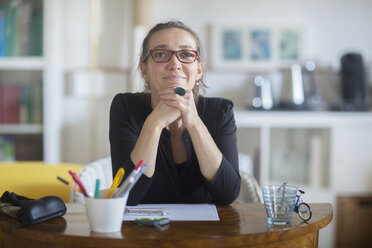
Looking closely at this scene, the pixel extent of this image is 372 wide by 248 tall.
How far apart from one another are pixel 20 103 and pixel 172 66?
6.83 ft

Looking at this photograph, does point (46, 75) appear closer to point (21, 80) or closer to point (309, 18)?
point (21, 80)

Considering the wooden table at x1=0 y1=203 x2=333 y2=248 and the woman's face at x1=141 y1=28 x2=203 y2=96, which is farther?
the woman's face at x1=141 y1=28 x2=203 y2=96

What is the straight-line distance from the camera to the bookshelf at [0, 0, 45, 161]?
9.98ft

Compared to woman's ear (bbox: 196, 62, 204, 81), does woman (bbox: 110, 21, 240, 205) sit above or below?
below

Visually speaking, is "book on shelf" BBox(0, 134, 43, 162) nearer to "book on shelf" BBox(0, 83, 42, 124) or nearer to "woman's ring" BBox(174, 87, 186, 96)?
"book on shelf" BBox(0, 83, 42, 124)

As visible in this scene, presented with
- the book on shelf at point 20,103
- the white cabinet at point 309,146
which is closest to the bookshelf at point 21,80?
the book on shelf at point 20,103

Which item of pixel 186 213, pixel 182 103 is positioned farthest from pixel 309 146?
pixel 186 213

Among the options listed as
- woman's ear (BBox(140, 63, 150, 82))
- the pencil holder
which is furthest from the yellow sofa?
the pencil holder

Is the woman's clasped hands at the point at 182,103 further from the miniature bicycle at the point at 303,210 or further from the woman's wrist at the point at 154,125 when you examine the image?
the miniature bicycle at the point at 303,210

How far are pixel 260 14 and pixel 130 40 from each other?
2.95 ft

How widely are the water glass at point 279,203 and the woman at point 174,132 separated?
238mm

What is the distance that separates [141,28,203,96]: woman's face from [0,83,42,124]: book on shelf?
1.88m

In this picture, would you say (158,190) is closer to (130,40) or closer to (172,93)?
(172,93)

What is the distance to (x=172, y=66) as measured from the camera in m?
1.31
